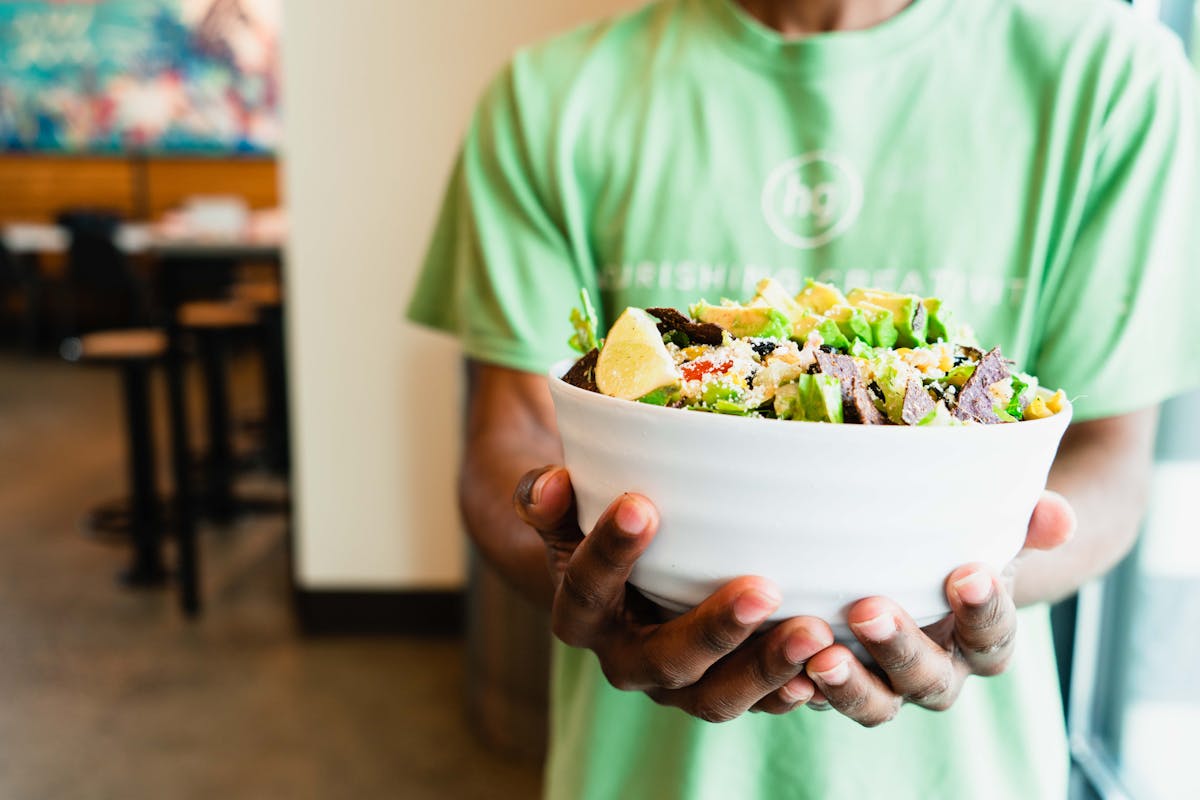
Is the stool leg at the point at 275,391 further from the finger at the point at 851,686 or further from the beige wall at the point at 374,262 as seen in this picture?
the finger at the point at 851,686

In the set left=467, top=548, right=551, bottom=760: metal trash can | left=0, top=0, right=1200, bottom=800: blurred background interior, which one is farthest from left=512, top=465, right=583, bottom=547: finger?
left=467, top=548, right=551, bottom=760: metal trash can

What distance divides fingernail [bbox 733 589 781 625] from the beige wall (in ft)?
7.00

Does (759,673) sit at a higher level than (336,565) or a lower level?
higher

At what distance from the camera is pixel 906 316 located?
54 cm

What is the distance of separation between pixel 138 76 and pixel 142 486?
21.5 feet

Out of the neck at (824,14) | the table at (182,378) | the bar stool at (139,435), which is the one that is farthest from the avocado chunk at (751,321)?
the bar stool at (139,435)

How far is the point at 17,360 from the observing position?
763 centimetres

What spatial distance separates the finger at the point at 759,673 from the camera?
49 cm

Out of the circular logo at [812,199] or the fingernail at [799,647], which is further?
→ the circular logo at [812,199]

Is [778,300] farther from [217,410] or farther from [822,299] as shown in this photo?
[217,410]

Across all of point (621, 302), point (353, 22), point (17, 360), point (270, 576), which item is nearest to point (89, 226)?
point (17, 360)

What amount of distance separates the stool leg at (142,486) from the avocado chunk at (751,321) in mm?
2928

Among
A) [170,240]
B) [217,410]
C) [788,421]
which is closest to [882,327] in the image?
[788,421]

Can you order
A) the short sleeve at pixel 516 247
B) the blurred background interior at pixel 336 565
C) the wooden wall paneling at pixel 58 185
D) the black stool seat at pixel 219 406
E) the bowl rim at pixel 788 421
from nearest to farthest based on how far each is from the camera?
the bowl rim at pixel 788 421, the short sleeve at pixel 516 247, the blurred background interior at pixel 336 565, the black stool seat at pixel 219 406, the wooden wall paneling at pixel 58 185
